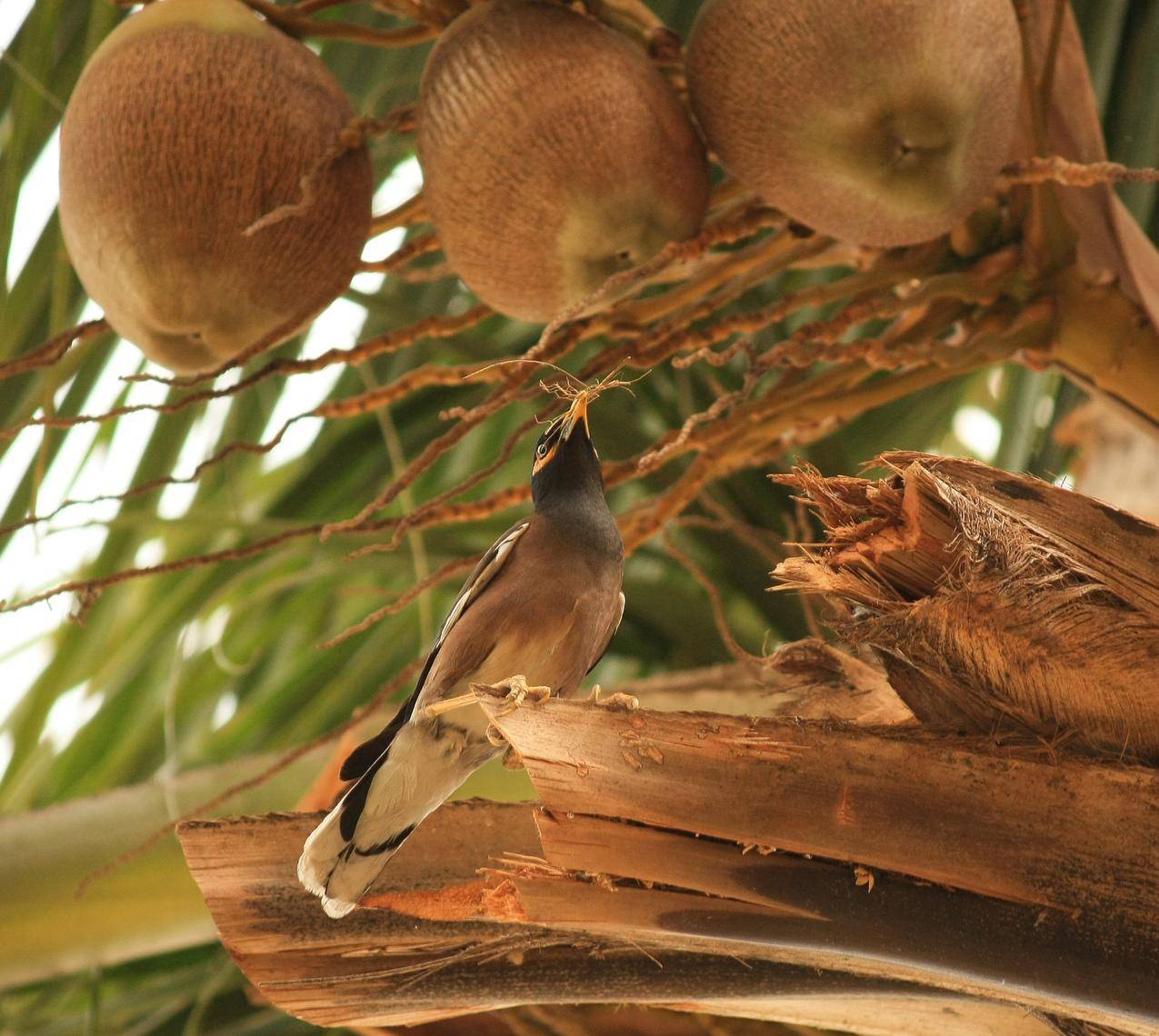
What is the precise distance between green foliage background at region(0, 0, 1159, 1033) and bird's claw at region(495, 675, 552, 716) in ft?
2.54

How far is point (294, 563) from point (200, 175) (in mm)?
1360

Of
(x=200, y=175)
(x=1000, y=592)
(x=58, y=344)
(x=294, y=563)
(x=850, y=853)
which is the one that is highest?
(x=200, y=175)

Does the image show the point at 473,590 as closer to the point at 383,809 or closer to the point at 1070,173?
the point at 383,809

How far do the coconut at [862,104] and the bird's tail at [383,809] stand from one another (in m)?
0.61

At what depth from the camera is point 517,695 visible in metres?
1.10

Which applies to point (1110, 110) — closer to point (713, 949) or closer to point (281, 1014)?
point (713, 949)

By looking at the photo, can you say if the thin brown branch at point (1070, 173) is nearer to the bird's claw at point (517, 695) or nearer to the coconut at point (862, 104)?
the coconut at point (862, 104)

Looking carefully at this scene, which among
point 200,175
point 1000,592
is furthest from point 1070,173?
point 200,175

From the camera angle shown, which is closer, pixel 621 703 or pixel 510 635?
pixel 621 703

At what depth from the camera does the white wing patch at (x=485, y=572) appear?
1.55 m

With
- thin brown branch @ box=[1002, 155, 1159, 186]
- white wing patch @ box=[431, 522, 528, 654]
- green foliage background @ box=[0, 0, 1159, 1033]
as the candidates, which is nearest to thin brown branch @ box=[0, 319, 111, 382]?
green foliage background @ box=[0, 0, 1159, 1033]

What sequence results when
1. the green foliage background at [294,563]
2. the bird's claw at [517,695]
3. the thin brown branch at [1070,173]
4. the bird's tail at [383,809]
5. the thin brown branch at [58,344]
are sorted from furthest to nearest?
1. the green foliage background at [294,563]
2. the thin brown branch at [58,344]
3. the thin brown branch at [1070,173]
4. the bird's tail at [383,809]
5. the bird's claw at [517,695]

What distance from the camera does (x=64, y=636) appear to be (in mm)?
2375

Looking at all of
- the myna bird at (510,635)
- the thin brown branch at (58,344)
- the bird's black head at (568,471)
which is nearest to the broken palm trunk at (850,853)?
the myna bird at (510,635)
